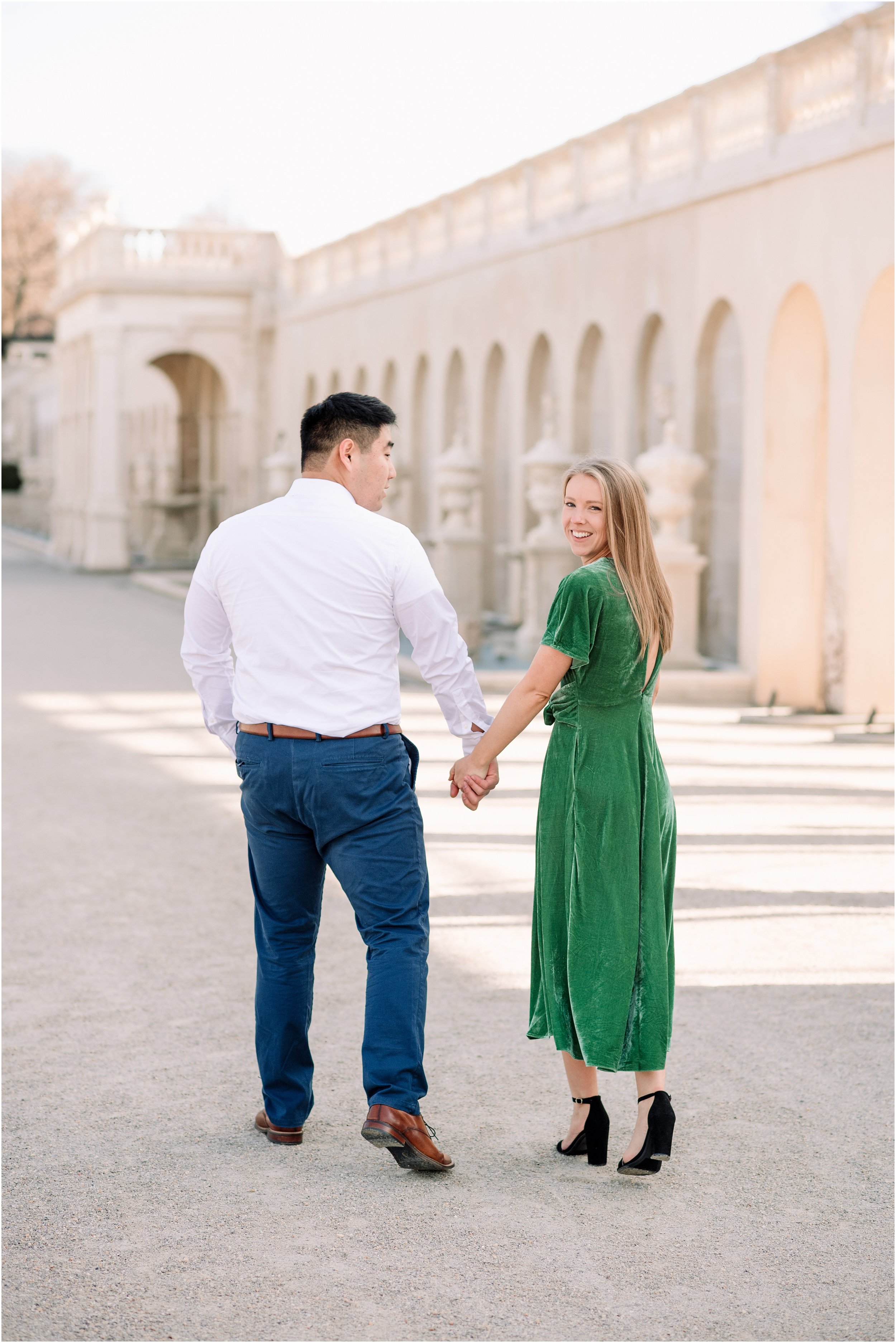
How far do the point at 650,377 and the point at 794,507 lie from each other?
407 cm

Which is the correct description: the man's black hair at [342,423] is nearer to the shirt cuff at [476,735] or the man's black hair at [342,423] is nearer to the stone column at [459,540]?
the shirt cuff at [476,735]

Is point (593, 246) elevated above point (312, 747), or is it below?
above

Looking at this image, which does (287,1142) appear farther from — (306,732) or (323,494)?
(323,494)

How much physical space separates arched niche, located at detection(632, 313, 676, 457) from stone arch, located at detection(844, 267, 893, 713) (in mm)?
4674

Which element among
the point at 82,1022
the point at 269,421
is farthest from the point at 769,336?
the point at 269,421

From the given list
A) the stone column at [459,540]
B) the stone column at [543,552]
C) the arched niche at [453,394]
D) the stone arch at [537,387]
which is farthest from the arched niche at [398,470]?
the stone column at [543,552]

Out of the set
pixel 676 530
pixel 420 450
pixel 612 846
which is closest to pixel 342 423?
pixel 612 846

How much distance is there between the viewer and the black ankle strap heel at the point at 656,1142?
4.43 metres

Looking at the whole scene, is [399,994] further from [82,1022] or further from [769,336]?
[769,336]

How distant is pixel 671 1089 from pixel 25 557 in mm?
39180

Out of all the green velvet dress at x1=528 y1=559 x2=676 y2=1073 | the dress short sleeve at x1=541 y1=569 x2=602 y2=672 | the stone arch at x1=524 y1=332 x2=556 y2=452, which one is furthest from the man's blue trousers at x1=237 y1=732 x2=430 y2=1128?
the stone arch at x1=524 y1=332 x2=556 y2=452

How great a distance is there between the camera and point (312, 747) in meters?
4.50

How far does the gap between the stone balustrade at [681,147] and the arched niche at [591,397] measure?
148 centimetres

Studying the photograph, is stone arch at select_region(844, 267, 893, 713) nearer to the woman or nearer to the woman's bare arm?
the woman
